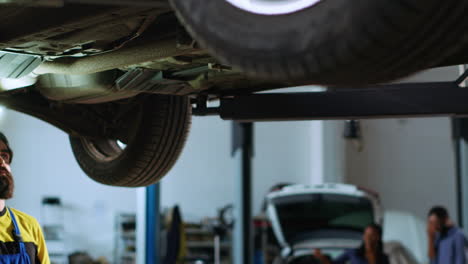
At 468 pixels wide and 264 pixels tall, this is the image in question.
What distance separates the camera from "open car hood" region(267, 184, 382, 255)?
5.99 metres

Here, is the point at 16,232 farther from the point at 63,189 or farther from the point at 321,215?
the point at 63,189

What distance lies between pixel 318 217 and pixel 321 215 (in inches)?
1.4

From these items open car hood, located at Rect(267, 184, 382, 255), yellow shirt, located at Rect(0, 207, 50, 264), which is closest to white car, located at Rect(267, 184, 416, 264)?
open car hood, located at Rect(267, 184, 382, 255)

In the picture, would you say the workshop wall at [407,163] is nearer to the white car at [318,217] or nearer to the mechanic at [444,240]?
the mechanic at [444,240]

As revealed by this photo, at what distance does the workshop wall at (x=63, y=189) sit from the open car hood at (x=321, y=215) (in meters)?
7.44

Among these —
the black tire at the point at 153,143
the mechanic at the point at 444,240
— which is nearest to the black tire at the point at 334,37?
the black tire at the point at 153,143

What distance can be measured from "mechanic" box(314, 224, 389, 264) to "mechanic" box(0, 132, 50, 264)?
12.1ft

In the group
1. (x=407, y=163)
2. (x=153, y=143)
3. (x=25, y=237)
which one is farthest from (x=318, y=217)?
(x=407, y=163)

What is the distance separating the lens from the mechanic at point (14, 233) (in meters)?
2.56

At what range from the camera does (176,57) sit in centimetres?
228

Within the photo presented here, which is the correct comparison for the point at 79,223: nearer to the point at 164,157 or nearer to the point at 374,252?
the point at 374,252

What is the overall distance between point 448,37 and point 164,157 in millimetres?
1965

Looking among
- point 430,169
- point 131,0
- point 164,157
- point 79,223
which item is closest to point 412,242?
point 430,169

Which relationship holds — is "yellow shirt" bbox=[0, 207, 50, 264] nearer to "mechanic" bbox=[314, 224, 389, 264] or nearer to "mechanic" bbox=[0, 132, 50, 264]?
"mechanic" bbox=[0, 132, 50, 264]
